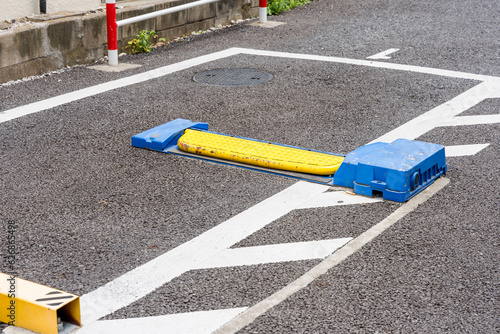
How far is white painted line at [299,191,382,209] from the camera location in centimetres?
442

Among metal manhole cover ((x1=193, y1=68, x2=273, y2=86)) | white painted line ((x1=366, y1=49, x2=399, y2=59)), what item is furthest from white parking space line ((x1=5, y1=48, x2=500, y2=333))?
white painted line ((x1=366, y1=49, x2=399, y2=59))

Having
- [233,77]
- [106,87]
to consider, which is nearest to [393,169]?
[233,77]

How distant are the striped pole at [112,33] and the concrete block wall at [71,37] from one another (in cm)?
34

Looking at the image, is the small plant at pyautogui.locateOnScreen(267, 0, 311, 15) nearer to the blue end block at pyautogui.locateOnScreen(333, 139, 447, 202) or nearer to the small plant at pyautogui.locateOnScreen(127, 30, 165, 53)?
the small plant at pyautogui.locateOnScreen(127, 30, 165, 53)

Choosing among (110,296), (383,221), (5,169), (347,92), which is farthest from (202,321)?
(347,92)

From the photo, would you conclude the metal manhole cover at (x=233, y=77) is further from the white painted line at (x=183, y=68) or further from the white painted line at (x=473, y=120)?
the white painted line at (x=473, y=120)

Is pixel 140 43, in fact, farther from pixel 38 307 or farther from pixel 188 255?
pixel 38 307

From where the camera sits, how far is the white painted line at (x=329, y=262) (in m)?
3.08

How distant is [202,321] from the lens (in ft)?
10.1

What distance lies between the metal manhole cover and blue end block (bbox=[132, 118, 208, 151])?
5.99 ft

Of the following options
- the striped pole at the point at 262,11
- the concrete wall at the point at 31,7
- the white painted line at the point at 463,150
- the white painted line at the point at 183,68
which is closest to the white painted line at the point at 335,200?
the white painted line at the point at 463,150

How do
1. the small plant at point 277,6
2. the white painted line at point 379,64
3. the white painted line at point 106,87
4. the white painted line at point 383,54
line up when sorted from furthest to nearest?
the small plant at point 277,6, the white painted line at point 383,54, the white painted line at point 379,64, the white painted line at point 106,87

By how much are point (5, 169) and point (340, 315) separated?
3028mm

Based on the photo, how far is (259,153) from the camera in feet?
16.7
